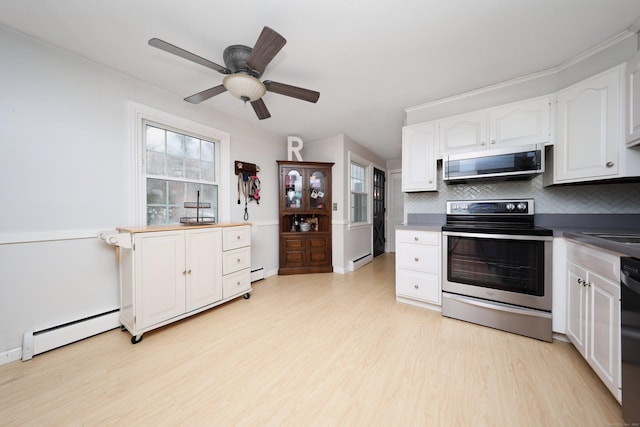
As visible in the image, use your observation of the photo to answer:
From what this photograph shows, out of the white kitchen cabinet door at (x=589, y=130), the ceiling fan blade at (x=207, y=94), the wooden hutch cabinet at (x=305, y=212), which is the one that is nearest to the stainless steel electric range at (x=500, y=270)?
the white kitchen cabinet door at (x=589, y=130)

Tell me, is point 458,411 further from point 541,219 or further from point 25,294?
point 25,294

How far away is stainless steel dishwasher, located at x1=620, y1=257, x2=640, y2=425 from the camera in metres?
0.93

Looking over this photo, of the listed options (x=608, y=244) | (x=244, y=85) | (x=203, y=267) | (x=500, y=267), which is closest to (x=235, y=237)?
(x=203, y=267)

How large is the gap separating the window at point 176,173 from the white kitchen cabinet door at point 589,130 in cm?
373

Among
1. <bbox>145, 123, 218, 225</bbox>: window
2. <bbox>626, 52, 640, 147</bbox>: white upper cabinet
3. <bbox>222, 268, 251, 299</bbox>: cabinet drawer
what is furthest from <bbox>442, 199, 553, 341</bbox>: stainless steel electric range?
<bbox>145, 123, 218, 225</bbox>: window

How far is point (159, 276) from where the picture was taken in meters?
1.91

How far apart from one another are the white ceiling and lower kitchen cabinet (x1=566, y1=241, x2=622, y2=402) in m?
1.63

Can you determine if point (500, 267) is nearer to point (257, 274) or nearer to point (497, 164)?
point (497, 164)

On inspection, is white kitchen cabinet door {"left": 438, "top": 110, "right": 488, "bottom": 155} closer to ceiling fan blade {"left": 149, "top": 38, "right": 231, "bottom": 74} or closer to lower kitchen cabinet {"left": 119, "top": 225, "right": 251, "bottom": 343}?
ceiling fan blade {"left": 149, "top": 38, "right": 231, "bottom": 74}

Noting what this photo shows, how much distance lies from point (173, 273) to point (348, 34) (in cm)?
255

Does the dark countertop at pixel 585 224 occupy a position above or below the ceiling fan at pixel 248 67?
below

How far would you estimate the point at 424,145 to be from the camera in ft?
8.33

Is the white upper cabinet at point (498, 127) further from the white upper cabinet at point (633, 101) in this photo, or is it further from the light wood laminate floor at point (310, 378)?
A: the light wood laminate floor at point (310, 378)

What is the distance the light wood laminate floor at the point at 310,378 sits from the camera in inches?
45.1
